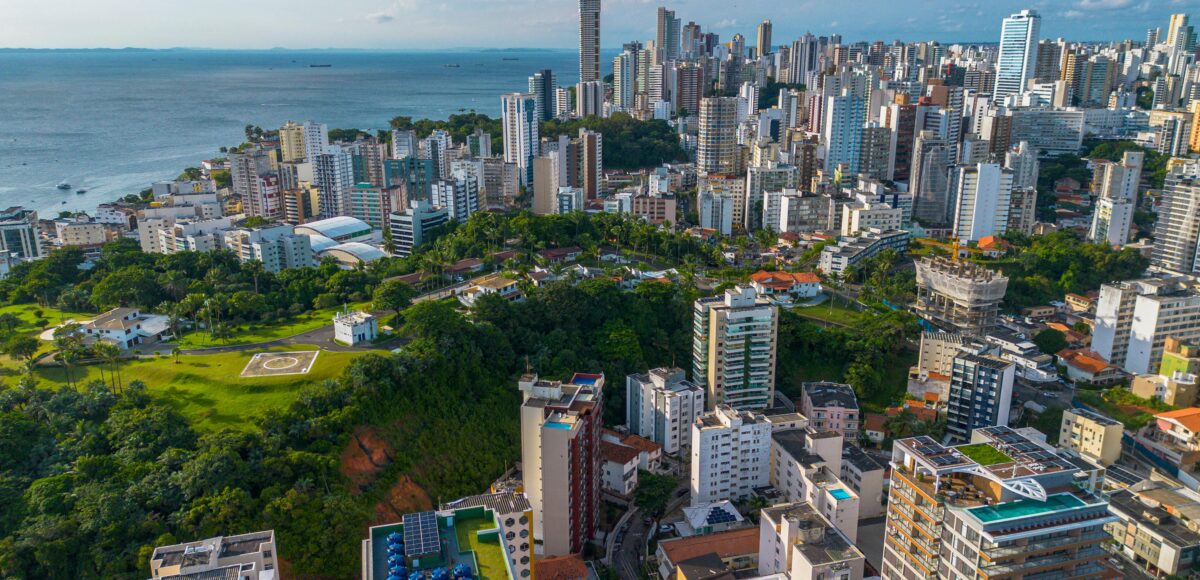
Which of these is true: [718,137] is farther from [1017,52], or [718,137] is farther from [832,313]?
[1017,52]

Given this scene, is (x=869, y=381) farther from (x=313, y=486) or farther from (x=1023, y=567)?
(x=313, y=486)

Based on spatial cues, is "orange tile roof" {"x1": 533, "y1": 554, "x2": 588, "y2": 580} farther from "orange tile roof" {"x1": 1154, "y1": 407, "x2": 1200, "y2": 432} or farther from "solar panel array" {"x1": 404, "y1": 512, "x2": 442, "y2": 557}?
"orange tile roof" {"x1": 1154, "y1": 407, "x2": 1200, "y2": 432}

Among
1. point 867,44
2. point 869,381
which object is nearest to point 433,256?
point 869,381

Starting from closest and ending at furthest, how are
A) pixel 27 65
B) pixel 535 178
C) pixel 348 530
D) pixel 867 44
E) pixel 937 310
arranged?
pixel 348 530
pixel 937 310
pixel 535 178
pixel 867 44
pixel 27 65

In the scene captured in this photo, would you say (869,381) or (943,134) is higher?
(943,134)

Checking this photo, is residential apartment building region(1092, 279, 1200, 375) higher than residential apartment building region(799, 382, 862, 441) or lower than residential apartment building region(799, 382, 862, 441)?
higher

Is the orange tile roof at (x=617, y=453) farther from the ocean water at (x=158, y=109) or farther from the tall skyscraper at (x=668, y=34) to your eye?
the tall skyscraper at (x=668, y=34)

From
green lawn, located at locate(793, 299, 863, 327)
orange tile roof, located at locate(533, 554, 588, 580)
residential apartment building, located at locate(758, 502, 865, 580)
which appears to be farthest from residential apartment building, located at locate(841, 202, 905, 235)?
orange tile roof, located at locate(533, 554, 588, 580)
